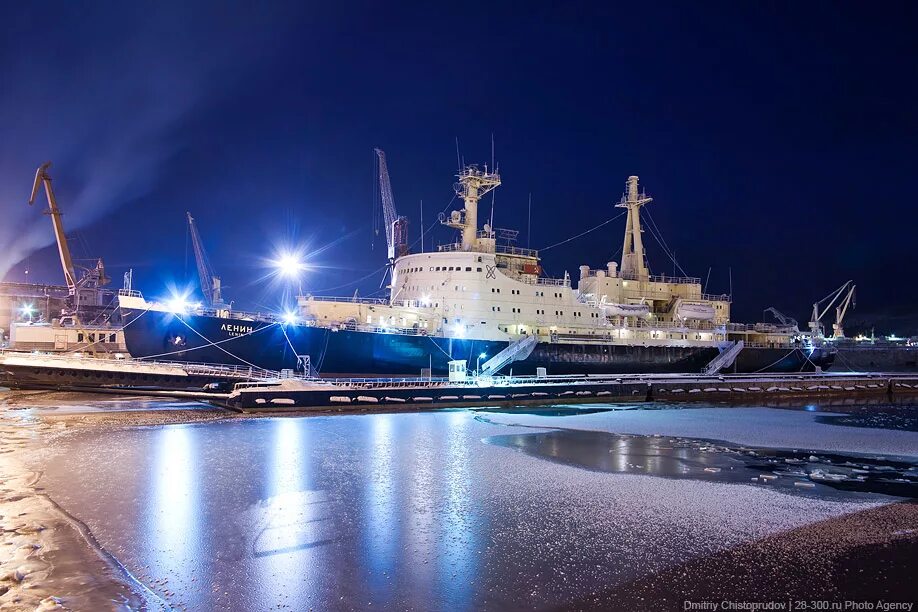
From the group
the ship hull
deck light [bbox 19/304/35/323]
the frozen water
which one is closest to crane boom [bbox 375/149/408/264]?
the ship hull

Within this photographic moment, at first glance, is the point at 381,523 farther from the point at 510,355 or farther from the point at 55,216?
the point at 55,216

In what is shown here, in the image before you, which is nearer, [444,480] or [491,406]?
[444,480]

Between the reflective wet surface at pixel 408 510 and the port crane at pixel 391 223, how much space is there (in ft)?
88.4

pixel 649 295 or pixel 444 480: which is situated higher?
pixel 649 295

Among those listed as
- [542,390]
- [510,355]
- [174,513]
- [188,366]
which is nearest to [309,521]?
[174,513]

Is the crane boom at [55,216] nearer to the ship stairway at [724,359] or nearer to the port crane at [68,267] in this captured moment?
the port crane at [68,267]

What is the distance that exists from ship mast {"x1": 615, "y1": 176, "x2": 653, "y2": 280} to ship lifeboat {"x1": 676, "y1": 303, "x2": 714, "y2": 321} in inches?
154

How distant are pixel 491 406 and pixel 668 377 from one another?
15.3 metres

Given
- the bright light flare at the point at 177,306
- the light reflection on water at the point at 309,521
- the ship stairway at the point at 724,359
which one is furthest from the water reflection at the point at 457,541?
the ship stairway at the point at 724,359

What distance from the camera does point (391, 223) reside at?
174 feet

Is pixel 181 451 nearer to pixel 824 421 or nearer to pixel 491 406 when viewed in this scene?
pixel 491 406

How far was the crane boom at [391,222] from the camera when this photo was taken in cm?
4536

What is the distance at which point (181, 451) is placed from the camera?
1617 centimetres

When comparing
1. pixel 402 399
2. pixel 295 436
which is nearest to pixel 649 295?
pixel 402 399
